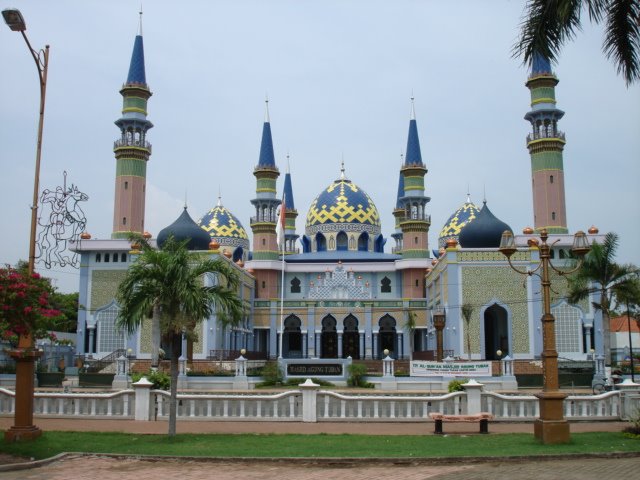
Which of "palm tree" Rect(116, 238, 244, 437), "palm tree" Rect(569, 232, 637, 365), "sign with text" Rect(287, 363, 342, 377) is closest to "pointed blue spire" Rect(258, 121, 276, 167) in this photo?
"sign with text" Rect(287, 363, 342, 377)

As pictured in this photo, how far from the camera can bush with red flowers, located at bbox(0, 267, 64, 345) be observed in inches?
441

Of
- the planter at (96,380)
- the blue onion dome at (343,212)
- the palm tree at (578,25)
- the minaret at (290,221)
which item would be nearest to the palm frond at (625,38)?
the palm tree at (578,25)

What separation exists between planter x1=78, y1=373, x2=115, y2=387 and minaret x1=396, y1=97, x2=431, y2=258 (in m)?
25.1

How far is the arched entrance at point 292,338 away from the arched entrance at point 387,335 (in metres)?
5.57

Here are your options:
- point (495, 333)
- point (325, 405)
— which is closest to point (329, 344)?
point (495, 333)

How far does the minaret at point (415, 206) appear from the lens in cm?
4944

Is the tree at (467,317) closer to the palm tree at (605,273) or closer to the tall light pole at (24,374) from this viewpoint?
the palm tree at (605,273)

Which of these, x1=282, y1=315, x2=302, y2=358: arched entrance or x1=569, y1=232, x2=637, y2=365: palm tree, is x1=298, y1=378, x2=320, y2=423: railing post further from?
x1=282, y1=315, x2=302, y2=358: arched entrance

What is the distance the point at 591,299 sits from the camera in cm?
3884

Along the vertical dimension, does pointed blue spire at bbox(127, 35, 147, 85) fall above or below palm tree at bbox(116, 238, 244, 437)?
above

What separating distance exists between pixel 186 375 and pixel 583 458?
2238cm

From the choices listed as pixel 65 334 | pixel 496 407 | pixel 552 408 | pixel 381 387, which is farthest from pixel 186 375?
pixel 65 334

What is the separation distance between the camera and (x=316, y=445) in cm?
1195

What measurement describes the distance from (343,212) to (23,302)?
46.0m
